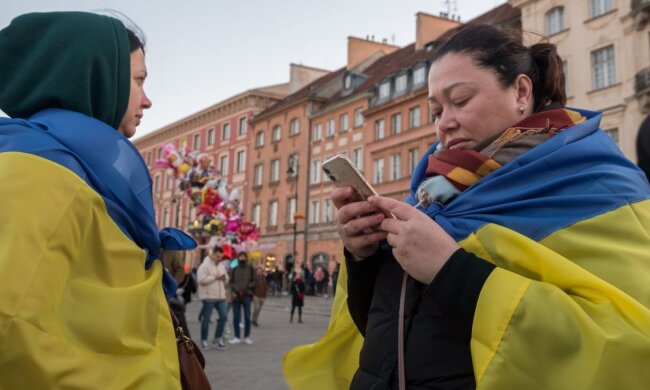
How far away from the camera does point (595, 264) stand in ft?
4.57

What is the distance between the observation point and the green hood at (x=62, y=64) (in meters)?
1.76

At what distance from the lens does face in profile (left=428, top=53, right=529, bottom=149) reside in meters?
1.75

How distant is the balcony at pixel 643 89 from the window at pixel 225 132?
1423 inches

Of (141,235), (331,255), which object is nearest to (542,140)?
(141,235)

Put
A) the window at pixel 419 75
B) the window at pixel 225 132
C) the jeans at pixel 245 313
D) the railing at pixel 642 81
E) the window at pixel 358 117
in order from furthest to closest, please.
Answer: the window at pixel 225 132
the window at pixel 358 117
the window at pixel 419 75
the railing at pixel 642 81
the jeans at pixel 245 313

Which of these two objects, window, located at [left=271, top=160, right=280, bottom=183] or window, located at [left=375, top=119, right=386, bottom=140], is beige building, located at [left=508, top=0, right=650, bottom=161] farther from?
window, located at [left=271, top=160, right=280, bottom=183]

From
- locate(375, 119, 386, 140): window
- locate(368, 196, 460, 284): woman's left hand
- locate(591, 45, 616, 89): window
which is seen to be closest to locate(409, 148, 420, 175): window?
locate(375, 119, 386, 140): window

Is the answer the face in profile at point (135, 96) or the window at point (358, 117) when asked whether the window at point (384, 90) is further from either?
the face in profile at point (135, 96)

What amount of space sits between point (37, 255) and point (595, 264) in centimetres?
131

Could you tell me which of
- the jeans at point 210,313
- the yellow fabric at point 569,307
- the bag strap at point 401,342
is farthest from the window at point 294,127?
the yellow fabric at point 569,307

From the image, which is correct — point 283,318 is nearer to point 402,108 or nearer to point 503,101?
point 402,108

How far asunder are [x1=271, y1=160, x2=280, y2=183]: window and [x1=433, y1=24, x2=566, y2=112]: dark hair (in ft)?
145

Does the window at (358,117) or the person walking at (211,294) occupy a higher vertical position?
the window at (358,117)

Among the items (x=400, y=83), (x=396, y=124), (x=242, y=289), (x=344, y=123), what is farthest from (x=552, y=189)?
(x=344, y=123)
